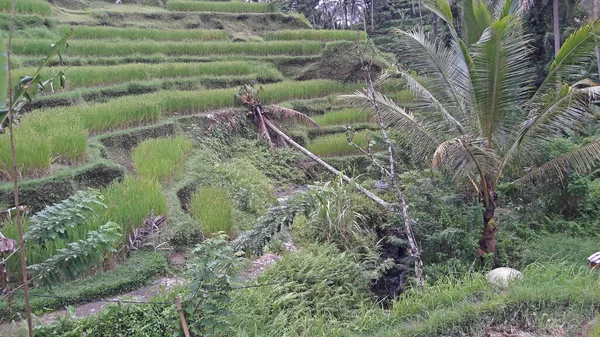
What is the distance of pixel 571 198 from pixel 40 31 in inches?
437

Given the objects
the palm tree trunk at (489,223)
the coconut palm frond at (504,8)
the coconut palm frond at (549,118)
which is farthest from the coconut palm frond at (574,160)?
the coconut palm frond at (504,8)

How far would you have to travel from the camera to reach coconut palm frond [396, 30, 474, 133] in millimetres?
6266

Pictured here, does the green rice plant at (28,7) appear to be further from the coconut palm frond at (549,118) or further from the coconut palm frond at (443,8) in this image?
the coconut palm frond at (549,118)

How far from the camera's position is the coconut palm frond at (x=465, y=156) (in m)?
5.18

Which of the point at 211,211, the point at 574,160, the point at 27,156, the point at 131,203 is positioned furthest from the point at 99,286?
the point at 574,160

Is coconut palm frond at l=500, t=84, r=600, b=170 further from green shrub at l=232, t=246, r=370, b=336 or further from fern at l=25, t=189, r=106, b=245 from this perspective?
fern at l=25, t=189, r=106, b=245

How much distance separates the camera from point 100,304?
400cm

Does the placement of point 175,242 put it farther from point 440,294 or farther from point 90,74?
point 90,74

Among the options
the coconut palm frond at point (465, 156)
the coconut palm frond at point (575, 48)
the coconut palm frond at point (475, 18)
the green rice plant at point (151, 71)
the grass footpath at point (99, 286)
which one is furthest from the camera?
the green rice plant at point (151, 71)

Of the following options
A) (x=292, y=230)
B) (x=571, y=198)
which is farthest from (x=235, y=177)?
(x=571, y=198)

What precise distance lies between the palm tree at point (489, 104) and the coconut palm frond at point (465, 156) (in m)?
0.01

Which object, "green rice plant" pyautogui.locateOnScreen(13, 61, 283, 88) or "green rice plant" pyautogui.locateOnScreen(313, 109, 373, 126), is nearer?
"green rice plant" pyautogui.locateOnScreen(13, 61, 283, 88)

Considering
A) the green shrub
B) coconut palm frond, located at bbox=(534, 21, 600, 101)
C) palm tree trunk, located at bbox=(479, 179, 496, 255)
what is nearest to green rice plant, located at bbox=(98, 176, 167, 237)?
the green shrub

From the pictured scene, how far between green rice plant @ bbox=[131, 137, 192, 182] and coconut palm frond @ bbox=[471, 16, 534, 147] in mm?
3992
